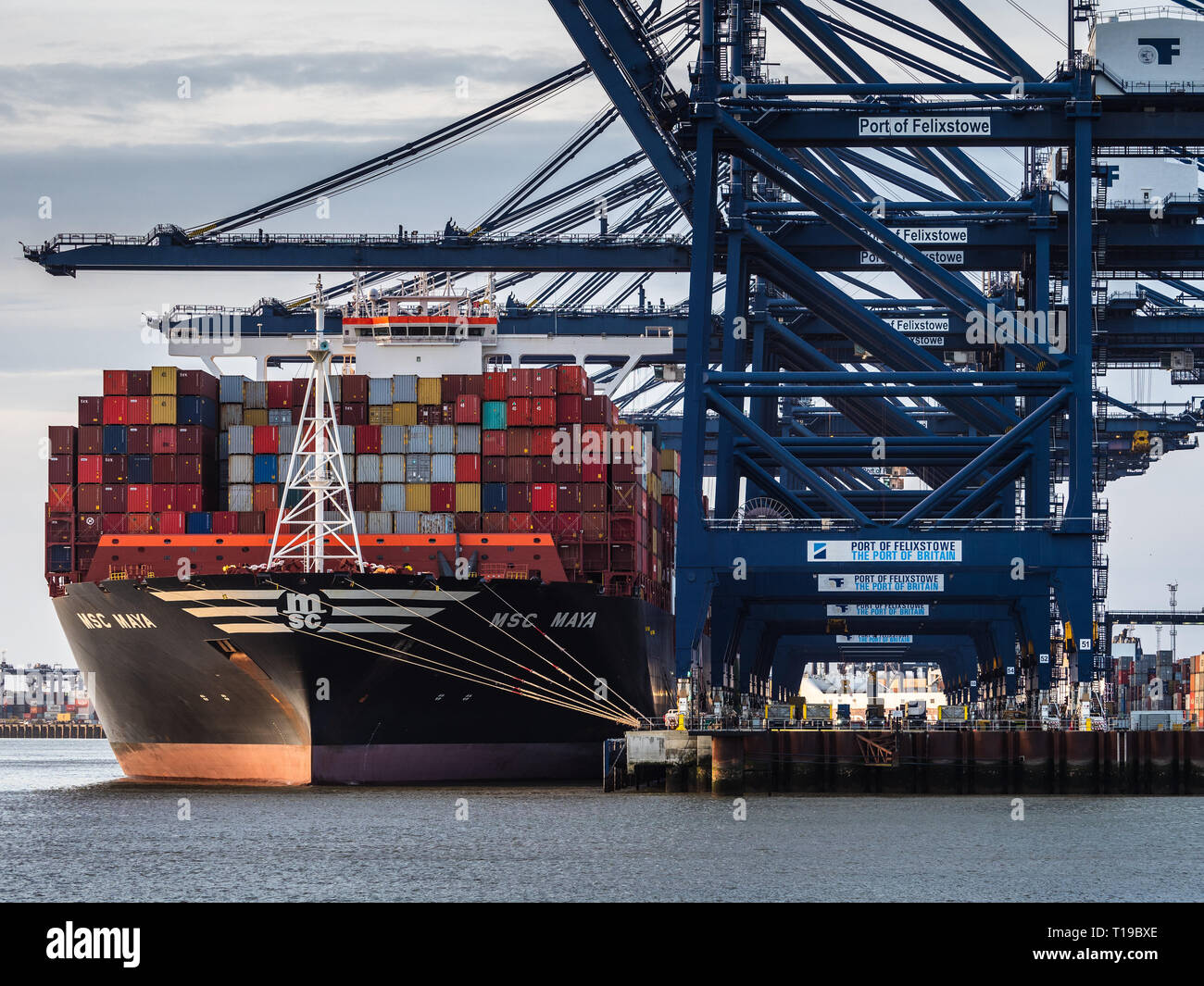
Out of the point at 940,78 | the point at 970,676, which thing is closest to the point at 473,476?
the point at 940,78

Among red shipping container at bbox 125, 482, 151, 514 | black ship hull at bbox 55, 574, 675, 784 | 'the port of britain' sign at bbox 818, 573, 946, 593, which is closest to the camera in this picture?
black ship hull at bbox 55, 574, 675, 784

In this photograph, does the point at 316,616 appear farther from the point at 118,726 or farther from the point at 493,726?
the point at 118,726


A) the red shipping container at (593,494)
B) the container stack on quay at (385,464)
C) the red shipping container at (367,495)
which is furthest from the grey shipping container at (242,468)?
the red shipping container at (593,494)

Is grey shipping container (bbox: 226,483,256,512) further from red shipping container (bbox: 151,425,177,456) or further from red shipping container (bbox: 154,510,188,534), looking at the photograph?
red shipping container (bbox: 151,425,177,456)

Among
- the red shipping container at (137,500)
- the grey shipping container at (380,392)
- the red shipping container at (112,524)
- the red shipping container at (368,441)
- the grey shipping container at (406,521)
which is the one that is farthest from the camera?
the grey shipping container at (380,392)

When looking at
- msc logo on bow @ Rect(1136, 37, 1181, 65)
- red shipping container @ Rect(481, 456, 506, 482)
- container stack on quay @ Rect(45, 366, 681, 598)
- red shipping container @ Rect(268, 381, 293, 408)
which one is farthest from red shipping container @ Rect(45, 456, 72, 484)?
msc logo on bow @ Rect(1136, 37, 1181, 65)

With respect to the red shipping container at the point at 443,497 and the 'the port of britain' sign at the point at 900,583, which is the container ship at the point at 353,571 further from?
the 'the port of britain' sign at the point at 900,583
